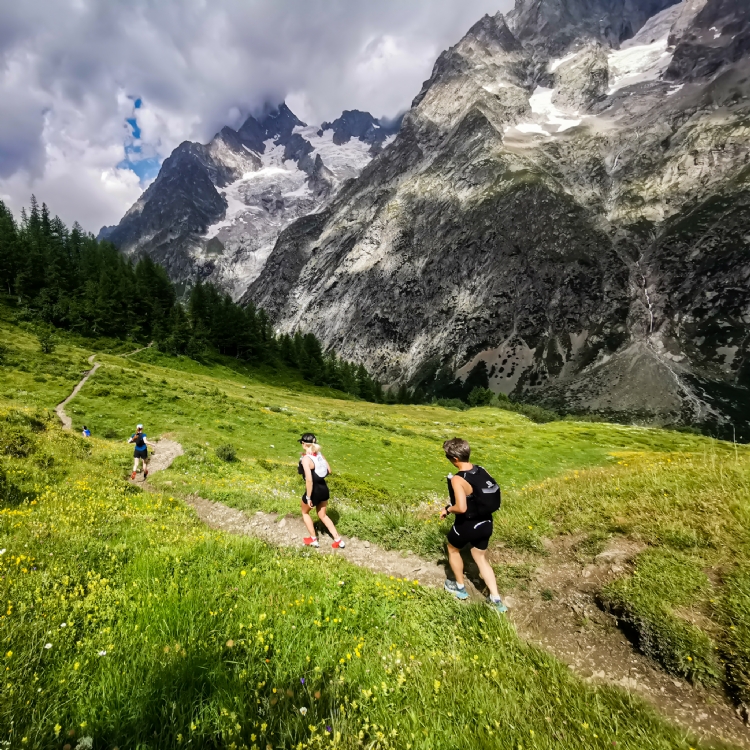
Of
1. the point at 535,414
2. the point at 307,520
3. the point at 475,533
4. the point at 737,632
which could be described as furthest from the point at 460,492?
the point at 535,414

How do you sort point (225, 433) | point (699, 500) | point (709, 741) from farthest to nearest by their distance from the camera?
point (225, 433) < point (699, 500) < point (709, 741)

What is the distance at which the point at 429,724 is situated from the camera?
→ 401 cm

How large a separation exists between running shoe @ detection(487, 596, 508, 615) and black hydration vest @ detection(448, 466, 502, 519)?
1.48m

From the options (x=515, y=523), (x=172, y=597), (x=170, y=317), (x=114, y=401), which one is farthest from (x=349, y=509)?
(x=170, y=317)

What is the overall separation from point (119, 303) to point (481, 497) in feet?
285

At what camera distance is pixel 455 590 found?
7.64 m

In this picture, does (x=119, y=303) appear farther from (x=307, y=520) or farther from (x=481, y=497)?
(x=481, y=497)

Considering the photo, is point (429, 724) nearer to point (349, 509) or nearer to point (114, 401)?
point (349, 509)

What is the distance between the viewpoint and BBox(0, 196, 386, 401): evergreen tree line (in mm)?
68188

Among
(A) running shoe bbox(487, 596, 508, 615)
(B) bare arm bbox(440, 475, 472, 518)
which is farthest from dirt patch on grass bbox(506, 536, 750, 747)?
(B) bare arm bbox(440, 475, 472, 518)

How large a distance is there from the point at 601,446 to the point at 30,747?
54.7m

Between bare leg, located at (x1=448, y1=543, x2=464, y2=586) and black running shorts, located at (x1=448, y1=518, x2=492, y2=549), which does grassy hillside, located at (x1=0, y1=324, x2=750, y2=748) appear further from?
black running shorts, located at (x1=448, y1=518, x2=492, y2=549)

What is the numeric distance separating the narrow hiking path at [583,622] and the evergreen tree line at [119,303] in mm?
73989

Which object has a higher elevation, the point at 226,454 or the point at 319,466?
the point at 319,466
